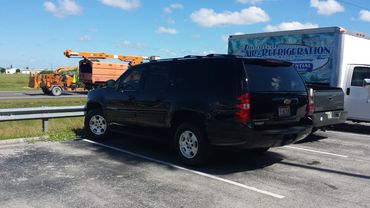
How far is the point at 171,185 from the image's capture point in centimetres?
608

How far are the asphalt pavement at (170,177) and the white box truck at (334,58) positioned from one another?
304cm

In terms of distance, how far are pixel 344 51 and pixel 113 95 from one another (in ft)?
23.9

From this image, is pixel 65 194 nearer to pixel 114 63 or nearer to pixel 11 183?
pixel 11 183

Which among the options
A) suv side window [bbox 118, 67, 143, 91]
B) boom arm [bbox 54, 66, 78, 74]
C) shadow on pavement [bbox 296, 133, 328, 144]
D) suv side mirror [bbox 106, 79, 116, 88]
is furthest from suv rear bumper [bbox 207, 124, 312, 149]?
A: boom arm [bbox 54, 66, 78, 74]

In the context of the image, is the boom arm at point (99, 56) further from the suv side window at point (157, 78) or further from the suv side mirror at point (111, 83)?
the suv side window at point (157, 78)

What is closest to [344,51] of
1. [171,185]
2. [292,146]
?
[292,146]

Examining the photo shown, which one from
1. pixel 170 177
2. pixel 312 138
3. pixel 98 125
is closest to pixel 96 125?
pixel 98 125

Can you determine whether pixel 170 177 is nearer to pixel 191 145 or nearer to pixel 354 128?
pixel 191 145

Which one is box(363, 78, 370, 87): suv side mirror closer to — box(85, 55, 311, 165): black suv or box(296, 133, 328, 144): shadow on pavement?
box(296, 133, 328, 144): shadow on pavement

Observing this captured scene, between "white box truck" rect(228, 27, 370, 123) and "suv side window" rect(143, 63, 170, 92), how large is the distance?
558 cm

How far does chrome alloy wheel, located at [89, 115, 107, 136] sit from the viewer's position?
9688mm

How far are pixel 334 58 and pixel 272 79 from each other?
20.6 feet

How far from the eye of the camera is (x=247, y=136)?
21.1 ft

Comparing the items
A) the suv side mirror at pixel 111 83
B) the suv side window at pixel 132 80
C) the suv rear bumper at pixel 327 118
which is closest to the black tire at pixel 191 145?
the suv side window at pixel 132 80
